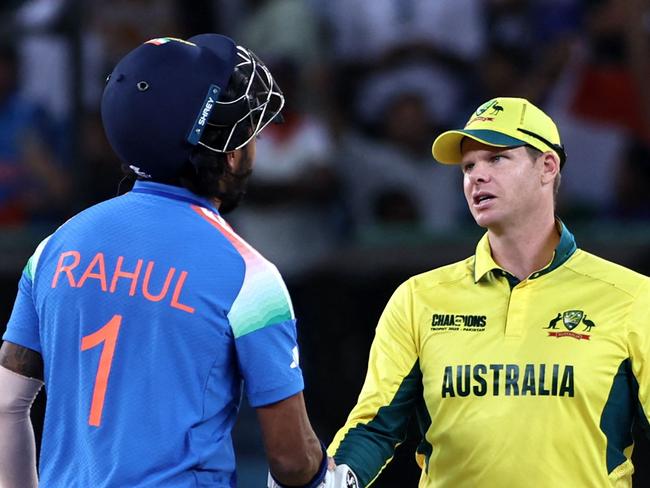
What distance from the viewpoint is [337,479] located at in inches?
128

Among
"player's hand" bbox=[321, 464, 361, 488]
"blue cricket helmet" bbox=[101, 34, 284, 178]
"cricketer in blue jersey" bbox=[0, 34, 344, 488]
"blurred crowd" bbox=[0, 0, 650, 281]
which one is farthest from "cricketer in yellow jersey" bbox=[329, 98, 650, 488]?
"blurred crowd" bbox=[0, 0, 650, 281]

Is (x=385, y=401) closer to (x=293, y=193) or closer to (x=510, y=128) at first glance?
(x=510, y=128)

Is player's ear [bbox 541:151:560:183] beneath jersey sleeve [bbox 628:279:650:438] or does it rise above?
above

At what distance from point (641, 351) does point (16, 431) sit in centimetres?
161

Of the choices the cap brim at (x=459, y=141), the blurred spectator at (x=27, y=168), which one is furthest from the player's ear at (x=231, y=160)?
the blurred spectator at (x=27, y=168)

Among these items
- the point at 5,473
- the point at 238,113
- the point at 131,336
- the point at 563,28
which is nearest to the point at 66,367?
the point at 131,336

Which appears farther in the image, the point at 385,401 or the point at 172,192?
the point at 385,401

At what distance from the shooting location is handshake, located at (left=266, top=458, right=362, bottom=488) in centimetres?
311

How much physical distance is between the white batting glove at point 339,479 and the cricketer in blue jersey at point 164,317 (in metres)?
0.07

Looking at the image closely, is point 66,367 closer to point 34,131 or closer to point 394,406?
point 394,406

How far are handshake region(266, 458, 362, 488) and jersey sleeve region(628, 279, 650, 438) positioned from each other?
30.3 inches

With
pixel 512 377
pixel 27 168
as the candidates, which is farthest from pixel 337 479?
pixel 27 168

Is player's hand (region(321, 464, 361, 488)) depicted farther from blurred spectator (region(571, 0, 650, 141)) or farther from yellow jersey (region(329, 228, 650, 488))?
blurred spectator (region(571, 0, 650, 141))

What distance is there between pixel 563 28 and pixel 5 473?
4.95 meters
